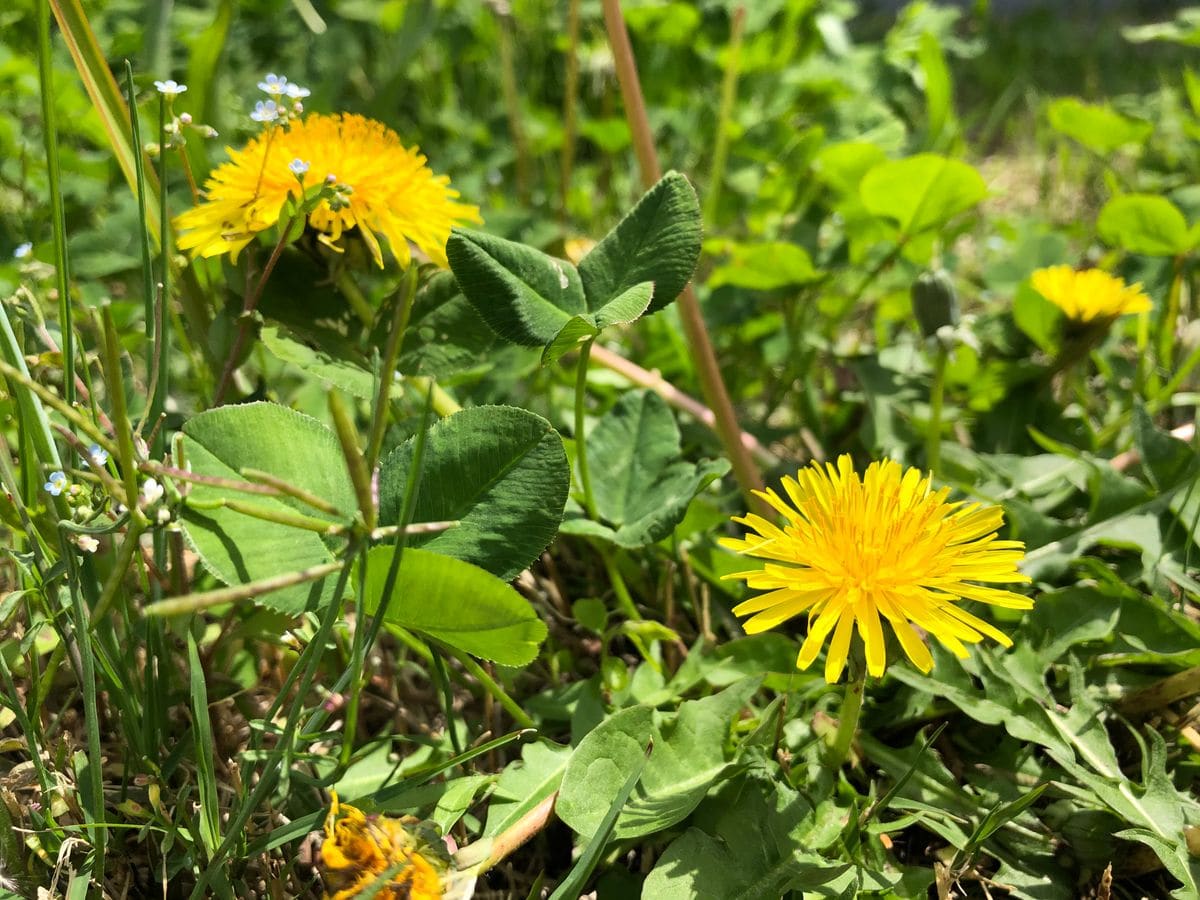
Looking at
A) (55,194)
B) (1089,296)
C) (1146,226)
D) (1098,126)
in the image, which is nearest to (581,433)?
(55,194)

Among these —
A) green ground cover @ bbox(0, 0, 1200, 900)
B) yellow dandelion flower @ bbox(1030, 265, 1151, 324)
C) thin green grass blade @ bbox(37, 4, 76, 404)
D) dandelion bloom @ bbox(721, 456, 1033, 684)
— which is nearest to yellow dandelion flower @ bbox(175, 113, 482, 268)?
green ground cover @ bbox(0, 0, 1200, 900)

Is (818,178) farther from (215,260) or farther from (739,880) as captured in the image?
(739,880)

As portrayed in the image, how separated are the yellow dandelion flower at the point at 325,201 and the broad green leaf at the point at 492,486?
23 cm

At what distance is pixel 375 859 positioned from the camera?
696 mm

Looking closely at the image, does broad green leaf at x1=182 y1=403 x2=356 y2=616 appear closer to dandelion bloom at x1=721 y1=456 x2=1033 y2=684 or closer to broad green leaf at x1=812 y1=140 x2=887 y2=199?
dandelion bloom at x1=721 y1=456 x2=1033 y2=684

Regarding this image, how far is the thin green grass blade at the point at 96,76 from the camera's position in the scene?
956 millimetres

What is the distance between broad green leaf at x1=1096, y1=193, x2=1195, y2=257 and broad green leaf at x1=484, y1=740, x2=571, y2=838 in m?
1.15

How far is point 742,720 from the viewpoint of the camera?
3.27ft

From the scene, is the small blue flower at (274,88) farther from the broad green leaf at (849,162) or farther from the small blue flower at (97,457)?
the broad green leaf at (849,162)

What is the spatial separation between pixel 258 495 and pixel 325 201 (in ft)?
1.00

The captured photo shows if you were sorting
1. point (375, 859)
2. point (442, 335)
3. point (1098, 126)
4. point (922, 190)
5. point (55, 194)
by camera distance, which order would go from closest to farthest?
point (375, 859) < point (55, 194) < point (442, 335) < point (922, 190) < point (1098, 126)

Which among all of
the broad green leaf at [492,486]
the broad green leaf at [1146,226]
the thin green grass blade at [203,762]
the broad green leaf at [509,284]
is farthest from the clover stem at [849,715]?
the broad green leaf at [1146,226]

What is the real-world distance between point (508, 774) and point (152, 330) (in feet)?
1.70

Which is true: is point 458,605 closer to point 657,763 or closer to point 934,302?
point 657,763
